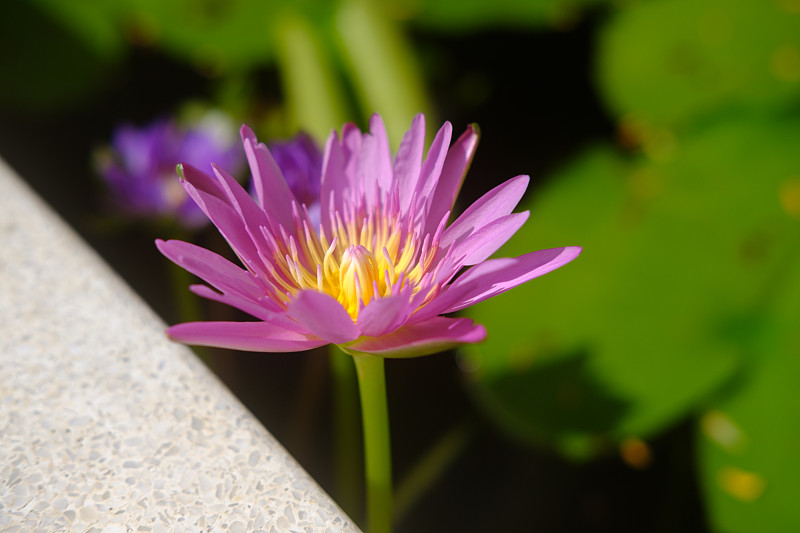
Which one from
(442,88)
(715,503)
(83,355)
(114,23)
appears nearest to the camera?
(83,355)

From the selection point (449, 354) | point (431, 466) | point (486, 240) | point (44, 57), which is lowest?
point (431, 466)

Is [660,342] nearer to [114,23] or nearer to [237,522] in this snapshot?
[237,522]

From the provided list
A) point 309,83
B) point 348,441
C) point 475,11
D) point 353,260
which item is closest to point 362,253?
point 353,260

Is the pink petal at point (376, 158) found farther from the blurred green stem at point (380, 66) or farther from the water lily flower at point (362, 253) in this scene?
the blurred green stem at point (380, 66)

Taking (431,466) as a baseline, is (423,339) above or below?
above

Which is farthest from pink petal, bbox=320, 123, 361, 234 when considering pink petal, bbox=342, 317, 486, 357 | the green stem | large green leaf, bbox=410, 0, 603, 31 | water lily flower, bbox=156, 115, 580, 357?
large green leaf, bbox=410, 0, 603, 31

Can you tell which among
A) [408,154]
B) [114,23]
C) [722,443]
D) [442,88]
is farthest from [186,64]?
[722,443]

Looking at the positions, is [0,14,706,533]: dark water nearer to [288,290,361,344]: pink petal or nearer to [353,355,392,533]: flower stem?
[353,355,392,533]: flower stem

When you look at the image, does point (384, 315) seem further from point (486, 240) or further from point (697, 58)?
point (697, 58)
